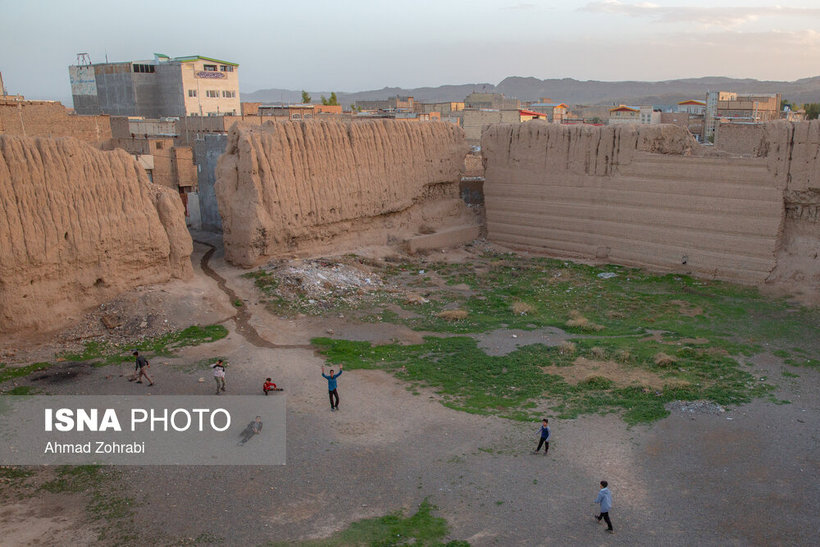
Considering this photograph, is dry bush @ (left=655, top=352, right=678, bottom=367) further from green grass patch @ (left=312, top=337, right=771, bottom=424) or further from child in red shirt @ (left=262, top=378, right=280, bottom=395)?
child in red shirt @ (left=262, top=378, right=280, bottom=395)

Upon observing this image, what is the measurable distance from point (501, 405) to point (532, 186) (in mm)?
12974

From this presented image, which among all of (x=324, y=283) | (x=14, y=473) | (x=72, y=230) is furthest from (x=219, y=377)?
(x=324, y=283)

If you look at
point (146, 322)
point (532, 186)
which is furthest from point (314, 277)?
point (532, 186)

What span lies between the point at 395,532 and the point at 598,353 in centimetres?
706

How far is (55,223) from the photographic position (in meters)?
14.3

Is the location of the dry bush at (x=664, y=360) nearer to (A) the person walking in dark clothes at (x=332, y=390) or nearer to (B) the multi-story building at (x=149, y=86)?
(A) the person walking in dark clothes at (x=332, y=390)

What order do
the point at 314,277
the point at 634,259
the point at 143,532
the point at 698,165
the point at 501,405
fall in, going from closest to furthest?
the point at 143,532 → the point at 501,405 → the point at 314,277 → the point at 698,165 → the point at 634,259

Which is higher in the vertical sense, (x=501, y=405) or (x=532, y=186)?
(x=532, y=186)

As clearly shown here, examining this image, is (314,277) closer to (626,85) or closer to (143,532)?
(143,532)

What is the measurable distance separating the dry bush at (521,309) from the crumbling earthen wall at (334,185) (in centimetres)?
679

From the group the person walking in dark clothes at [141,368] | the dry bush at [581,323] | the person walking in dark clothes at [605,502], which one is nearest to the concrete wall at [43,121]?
the person walking in dark clothes at [141,368]

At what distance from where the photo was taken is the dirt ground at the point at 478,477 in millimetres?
8250

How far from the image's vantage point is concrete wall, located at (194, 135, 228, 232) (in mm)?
22297

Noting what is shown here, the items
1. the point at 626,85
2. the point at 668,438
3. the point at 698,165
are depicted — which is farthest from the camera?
the point at 626,85
